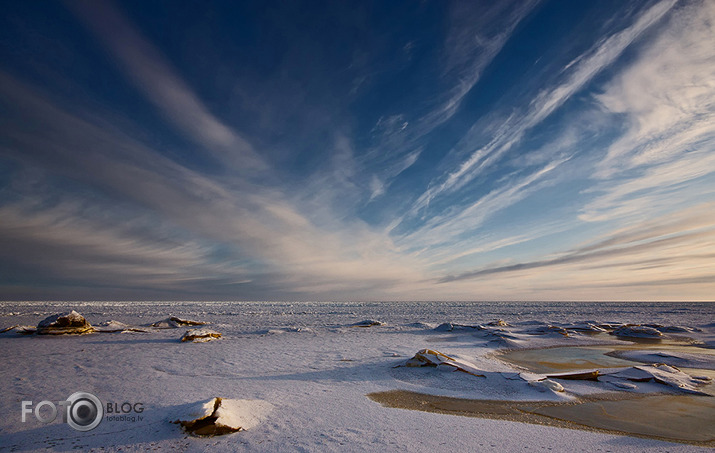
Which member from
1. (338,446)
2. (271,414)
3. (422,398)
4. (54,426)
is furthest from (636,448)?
(54,426)

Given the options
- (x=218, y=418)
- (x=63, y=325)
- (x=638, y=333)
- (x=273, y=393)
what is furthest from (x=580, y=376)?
(x=63, y=325)

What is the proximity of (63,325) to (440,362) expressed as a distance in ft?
52.7

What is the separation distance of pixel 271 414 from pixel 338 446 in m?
1.44

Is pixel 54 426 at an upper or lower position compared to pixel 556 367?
upper

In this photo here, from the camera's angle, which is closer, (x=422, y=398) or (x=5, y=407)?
(x=5, y=407)

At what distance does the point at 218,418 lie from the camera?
3.98m

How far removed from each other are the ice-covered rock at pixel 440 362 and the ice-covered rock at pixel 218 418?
14.4 ft

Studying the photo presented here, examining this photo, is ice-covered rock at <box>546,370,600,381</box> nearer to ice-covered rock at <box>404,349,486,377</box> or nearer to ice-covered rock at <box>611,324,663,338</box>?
ice-covered rock at <box>404,349,486,377</box>

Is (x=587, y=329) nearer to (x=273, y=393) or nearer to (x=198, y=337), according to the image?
(x=273, y=393)

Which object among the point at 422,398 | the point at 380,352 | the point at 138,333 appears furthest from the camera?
the point at 138,333

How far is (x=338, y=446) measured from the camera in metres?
3.69

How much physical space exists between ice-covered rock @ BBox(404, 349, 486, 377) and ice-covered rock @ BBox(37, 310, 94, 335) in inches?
576

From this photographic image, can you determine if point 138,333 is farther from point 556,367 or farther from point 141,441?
point 556,367

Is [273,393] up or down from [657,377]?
up
